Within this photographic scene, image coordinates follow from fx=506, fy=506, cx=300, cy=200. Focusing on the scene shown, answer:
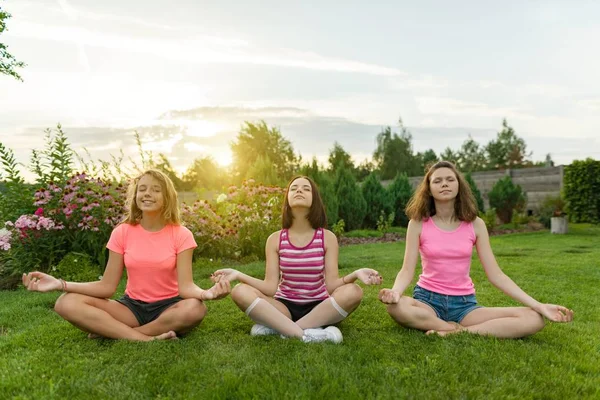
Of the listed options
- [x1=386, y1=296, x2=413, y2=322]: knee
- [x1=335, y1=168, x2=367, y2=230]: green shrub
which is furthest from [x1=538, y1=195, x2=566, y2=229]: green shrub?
[x1=386, y1=296, x2=413, y2=322]: knee

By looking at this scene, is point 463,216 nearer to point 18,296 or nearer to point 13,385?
point 13,385

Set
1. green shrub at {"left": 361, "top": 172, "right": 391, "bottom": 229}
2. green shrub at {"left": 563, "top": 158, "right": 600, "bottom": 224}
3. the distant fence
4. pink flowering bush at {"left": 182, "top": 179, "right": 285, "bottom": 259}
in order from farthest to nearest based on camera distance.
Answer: the distant fence, green shrub at {"left": 361, "top": 172, "right": 391, "bottom": 229}, green shrub at {"left": 563, "top": 158, "right": 600, "bottom": 224}, pink flowering bush at {"left": 182, "top": 179, "right": 285, "bottom": 259}

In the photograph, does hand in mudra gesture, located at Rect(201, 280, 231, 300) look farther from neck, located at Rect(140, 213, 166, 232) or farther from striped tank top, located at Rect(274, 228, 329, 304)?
neck, located at Rect(140, 213, 166, 232)

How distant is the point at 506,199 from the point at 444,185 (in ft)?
44.9

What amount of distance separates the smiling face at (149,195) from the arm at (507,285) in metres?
2.39

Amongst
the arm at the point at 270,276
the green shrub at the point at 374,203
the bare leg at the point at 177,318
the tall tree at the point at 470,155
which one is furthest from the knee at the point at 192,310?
the tall tree at the point at 470,155

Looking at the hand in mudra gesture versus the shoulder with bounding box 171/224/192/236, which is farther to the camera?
the shoulder with bounding box 171/224/192/236

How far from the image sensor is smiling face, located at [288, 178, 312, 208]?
3773 mm

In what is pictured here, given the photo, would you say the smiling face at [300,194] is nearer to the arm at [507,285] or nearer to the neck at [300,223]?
the neck at [300,223]

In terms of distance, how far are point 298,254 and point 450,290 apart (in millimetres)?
1161

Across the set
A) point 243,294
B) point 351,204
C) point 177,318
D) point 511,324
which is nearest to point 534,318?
point 511,324

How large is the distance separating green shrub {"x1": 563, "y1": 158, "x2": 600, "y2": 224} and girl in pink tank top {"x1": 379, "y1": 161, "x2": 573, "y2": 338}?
12082mm

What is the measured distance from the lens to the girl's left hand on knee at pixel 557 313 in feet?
10.9

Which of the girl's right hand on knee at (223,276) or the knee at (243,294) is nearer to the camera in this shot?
the girl's right hand on knee at (223,276)
